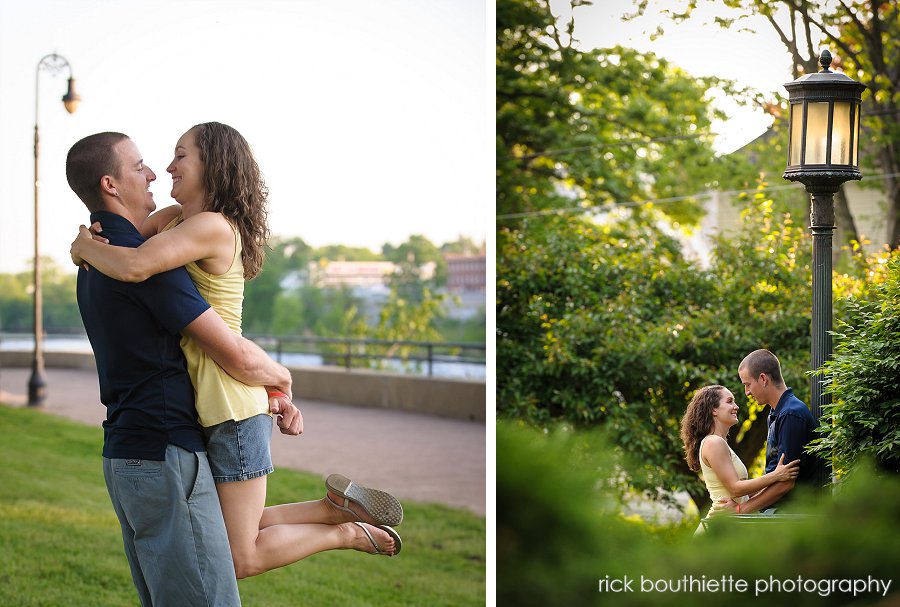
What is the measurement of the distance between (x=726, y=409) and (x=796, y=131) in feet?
3.11

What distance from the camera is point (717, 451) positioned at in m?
3.38

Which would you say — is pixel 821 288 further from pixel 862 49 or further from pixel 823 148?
pixel 862 49

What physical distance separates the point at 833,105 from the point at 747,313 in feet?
2.67

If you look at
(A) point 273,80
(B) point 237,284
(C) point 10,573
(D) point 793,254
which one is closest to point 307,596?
(C) point 10,573

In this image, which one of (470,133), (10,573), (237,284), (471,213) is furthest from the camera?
(471,213)

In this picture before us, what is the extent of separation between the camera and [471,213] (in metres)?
9.64

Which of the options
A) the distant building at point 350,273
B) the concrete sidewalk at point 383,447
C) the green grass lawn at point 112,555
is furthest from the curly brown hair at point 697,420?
the distant building at point 350,273

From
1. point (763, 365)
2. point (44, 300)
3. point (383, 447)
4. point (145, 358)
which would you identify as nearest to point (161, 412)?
point (145, 358)

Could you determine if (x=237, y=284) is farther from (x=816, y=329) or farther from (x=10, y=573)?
(x=10, y=573)

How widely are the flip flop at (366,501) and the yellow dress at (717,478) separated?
1.41 m

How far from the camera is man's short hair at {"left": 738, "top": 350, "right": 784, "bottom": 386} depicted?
3.46 metres

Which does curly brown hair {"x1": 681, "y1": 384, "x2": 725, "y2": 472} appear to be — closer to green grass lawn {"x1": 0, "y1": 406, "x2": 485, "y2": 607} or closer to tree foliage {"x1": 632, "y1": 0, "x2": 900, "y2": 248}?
tree foliage {"x1": 632, "y1": 0, "x2": 900, "y2": 248}

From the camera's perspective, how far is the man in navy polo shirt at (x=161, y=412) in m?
2.01

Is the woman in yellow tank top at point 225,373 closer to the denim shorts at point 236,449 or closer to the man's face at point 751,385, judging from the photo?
the denim shorts at point 236,449
